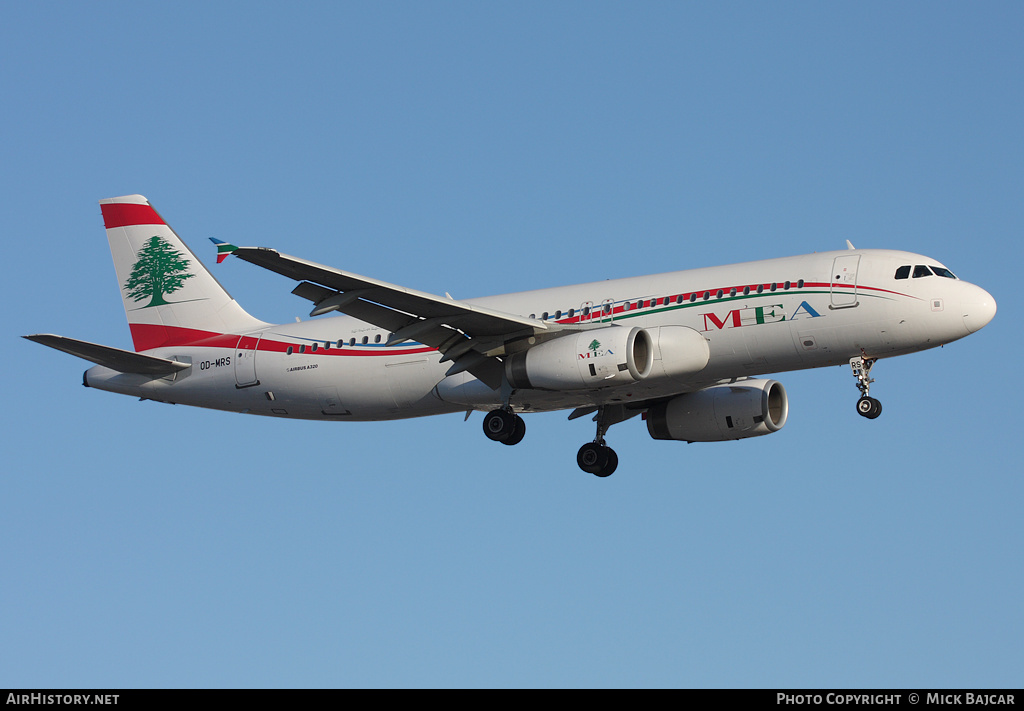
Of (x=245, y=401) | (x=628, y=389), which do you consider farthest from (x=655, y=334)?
(x=245, y=401)

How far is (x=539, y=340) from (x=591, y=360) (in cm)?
211

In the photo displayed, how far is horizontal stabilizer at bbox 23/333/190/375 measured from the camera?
35812 mm

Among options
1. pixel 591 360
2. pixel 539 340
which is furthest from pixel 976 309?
pixel 539 340

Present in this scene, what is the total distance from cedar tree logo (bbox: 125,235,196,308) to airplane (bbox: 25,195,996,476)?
5 centimetres

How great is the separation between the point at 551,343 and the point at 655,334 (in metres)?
2.78

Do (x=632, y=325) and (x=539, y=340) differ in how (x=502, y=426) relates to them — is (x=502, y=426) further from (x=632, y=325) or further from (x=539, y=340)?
(x=632, y=325)

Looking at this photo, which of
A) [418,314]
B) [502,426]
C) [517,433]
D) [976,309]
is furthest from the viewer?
[517,433]

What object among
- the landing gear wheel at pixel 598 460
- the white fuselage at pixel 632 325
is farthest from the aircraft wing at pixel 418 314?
the landing gear wheel at pixel 598 460

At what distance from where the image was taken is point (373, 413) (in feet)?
122

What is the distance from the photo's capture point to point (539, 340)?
34250 mm

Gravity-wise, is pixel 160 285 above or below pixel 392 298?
above

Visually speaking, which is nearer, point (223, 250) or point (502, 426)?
point (223, 250)

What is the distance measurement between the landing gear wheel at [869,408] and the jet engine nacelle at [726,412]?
5586mm

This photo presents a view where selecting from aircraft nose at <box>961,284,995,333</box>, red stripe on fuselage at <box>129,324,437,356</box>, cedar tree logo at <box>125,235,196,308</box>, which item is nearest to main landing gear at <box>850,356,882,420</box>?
aircraft nose at <box>961,284,995,333</box>
